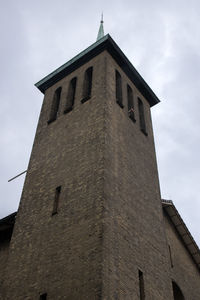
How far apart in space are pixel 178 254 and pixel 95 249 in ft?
24.5

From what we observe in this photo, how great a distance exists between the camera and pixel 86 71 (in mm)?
19156

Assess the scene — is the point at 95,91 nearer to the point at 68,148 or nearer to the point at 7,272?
the point at 68,148

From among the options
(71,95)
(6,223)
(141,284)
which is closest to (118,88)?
(71,95)

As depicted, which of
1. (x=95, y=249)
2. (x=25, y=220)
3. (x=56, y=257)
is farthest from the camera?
(x=25, y=220)

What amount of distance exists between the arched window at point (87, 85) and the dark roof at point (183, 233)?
5.59 m

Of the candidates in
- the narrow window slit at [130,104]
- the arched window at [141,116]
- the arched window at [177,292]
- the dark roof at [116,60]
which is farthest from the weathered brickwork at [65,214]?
the arched window at [177,292]

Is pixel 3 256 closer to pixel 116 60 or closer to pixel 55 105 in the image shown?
pixel 55 105

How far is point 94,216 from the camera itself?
38.1 ft

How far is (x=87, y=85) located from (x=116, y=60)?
2.19m

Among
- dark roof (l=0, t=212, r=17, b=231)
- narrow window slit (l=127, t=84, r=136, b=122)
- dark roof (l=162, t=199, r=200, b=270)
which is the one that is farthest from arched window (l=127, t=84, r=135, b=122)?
dark roof (l=0, t=212, r=17, b=231)

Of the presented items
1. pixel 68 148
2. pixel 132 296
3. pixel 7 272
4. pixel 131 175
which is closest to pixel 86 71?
pixel 68 148

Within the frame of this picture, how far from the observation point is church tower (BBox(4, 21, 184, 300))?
10.9 m

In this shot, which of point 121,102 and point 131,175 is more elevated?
point 121,102

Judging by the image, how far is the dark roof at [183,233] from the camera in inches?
691
